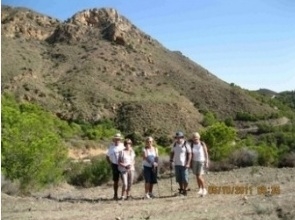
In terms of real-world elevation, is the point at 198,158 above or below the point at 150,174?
above

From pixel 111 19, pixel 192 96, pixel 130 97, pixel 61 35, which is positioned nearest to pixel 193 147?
pixel 130 97

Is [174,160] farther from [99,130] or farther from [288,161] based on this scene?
[99,130]

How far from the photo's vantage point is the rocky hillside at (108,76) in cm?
6766

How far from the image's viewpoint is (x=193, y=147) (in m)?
12.7

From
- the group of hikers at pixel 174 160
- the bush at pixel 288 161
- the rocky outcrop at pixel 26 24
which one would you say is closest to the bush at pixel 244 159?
the bush at pixel 288 161

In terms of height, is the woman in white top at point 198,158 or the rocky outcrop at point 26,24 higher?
the rocky outcrop at point 26,24

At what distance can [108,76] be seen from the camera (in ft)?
246

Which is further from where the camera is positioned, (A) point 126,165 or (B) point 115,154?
(B) point 115,154

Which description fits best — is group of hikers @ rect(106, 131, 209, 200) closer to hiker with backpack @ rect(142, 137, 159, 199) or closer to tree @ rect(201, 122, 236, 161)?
hiker with backpack @ rect(142, 137, 159, 199)

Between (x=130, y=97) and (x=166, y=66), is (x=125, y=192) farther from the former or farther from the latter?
(x=166, y=66)

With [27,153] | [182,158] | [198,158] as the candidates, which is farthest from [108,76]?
[198,158]

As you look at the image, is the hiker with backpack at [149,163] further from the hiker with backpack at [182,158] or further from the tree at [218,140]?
the tree at [218,140]
